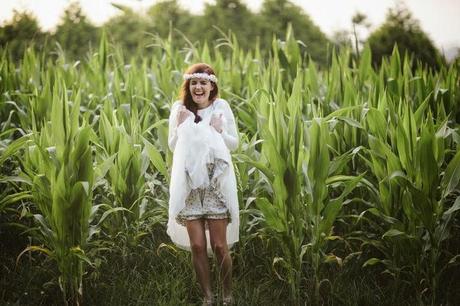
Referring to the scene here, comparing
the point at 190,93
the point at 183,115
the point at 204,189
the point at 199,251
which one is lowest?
the point at 199,251

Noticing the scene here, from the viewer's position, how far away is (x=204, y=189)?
10.4ft

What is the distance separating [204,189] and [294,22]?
14973 millimetres

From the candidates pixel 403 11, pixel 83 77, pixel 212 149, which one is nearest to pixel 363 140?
pixel 212 149

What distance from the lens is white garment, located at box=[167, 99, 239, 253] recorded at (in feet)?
10.4

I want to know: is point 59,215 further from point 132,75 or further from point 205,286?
point 132,75

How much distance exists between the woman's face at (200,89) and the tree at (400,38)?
1314cm

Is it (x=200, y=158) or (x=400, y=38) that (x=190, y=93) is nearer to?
(x=200, y=158)

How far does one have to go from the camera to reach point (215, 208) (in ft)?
10.4

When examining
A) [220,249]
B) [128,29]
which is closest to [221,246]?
[220,249]

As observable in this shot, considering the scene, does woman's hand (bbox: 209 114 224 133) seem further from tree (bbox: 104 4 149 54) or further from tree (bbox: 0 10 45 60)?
tree (bbox: 104 4 149 54)

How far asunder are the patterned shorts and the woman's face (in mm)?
516

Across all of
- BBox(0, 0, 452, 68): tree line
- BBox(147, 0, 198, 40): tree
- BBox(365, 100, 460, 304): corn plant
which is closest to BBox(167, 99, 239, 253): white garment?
BBox(365, 100, 460, 304): corn plant

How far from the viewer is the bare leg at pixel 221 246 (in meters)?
3.17

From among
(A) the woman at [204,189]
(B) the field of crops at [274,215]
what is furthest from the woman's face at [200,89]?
Answer: (B) the field of crops at [274,215]
